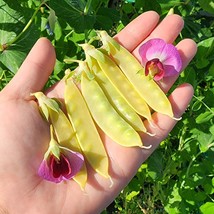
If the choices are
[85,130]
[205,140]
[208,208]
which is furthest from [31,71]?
[208,208]

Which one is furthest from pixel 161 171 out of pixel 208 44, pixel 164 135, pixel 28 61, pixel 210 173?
pixel 28 61

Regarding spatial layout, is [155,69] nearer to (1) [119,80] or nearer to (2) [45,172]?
(1) [119,80]

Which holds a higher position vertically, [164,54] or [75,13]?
[75,13]

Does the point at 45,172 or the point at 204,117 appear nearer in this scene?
the point at 45,172

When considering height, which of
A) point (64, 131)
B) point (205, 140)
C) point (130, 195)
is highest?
point (64, 131)

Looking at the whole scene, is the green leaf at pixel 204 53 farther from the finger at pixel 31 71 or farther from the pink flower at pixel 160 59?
the finger at pixel 31 71

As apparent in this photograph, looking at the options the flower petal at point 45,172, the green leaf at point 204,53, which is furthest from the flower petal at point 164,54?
the flower petal at point 45,172

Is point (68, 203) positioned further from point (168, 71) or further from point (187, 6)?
point (187, 6)
